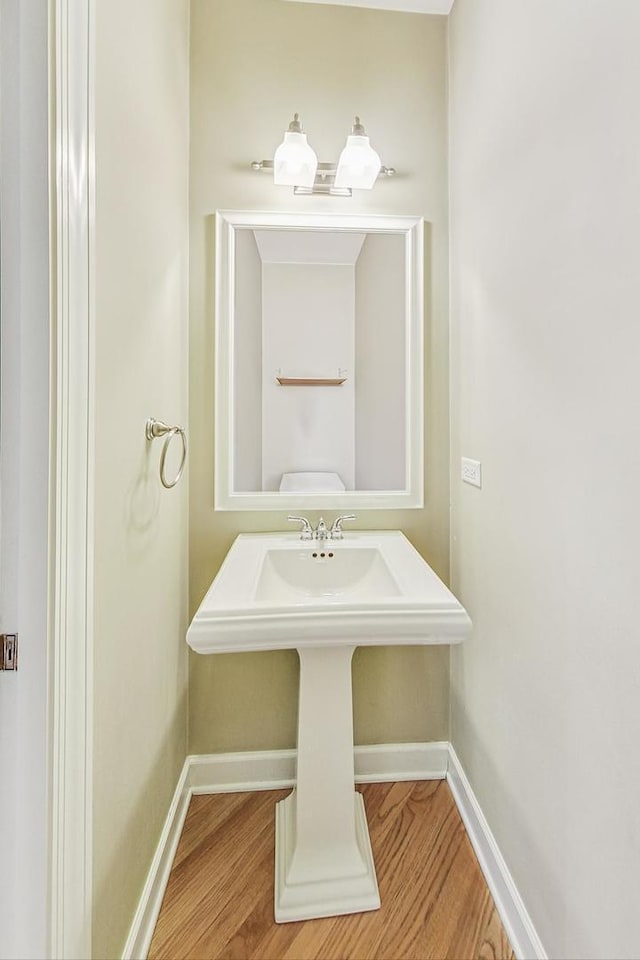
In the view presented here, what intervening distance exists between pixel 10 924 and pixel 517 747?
1.07m

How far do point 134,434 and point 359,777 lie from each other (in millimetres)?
1432

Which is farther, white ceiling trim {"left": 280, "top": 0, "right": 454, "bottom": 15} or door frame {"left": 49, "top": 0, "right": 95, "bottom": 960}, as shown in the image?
white ceiling trim {"left": 280, "top": 0, "right": 454, "bottom": 15}

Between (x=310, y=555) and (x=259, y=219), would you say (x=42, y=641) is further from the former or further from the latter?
(x=259, y=219)

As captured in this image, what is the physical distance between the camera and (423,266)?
1654 mm

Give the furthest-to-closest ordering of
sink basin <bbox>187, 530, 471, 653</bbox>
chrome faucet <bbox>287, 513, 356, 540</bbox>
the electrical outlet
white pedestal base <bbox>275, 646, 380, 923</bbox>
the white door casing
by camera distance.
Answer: chrome faucet <bbox>287, 513, 356, 540</bbox>
the electrical outlet
white pedestal base <bbox>275, 646, 380, 923</bbox>
sink basin <bbox>187, 530, 471, 653</bbox>
the white door casing

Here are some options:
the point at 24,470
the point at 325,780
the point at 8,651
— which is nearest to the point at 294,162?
the point at 24,470

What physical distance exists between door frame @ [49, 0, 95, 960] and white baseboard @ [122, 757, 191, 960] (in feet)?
1.10

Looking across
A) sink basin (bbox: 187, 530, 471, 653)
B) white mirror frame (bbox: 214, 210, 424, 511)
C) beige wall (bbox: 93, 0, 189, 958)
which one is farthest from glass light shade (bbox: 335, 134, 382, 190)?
sink basin (bbox: 187, 530, 471, 653)

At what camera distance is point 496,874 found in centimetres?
124

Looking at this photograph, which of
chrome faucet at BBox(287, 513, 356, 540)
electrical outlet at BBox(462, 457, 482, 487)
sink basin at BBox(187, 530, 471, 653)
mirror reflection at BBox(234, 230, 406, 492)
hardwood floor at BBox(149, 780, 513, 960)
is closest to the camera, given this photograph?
sink basin at BBox(187, 530, 471, 653)

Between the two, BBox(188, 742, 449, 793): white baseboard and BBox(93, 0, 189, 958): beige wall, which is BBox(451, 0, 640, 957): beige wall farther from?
BBox(93, 0, 189, 958): beige wall

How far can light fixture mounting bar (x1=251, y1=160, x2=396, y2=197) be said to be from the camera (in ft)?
5.10

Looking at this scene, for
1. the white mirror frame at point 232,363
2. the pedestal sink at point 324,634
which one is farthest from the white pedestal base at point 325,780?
the white mirror frame at point 232,363

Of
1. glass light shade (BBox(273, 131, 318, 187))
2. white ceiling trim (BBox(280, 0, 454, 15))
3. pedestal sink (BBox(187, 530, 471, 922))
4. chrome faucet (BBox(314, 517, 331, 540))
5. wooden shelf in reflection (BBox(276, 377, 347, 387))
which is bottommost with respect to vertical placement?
pedestal sink (BBox(187, 530, 471, 922))
